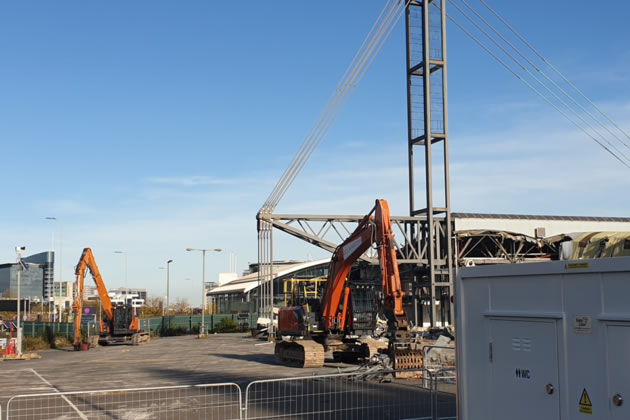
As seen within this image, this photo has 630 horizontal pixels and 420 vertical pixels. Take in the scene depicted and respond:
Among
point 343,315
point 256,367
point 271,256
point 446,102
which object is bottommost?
point 256,367

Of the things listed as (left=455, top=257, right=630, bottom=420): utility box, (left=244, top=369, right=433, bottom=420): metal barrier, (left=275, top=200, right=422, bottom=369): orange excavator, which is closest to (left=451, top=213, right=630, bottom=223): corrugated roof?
(left=275, top=200, right=422, bottom=369): orange excavator

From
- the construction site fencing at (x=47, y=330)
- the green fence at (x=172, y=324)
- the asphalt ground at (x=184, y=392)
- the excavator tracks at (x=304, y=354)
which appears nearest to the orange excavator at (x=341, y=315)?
the excavator tracks at (x=304, y=354)

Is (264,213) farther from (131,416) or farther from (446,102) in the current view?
(131,416)

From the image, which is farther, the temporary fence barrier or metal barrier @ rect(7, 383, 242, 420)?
metal barrier @ rect(7, 383, 242, 420)

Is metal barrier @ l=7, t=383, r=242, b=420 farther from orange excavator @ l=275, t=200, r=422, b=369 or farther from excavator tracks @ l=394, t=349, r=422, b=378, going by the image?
orange excavator @ l=275, t=200, r=422, b=369

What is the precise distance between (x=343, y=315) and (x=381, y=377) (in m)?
7.33

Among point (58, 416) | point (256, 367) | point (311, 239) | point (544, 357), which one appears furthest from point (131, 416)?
point (311, 239)

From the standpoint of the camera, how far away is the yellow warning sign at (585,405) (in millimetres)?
7559

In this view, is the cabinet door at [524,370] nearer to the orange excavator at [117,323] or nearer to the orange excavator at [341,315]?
the orange excavator at [341,315]

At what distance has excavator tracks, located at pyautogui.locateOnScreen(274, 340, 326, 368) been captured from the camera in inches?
1014

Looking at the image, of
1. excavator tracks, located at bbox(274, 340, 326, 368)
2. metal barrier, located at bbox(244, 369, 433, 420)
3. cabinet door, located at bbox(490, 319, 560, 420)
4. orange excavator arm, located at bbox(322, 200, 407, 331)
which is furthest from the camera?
excavator tracks, located at bbox(274, 340, 326, 368)

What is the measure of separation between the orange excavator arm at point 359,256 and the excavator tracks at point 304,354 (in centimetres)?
141

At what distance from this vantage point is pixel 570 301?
786cm

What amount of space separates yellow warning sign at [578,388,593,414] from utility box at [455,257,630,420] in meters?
0.01
